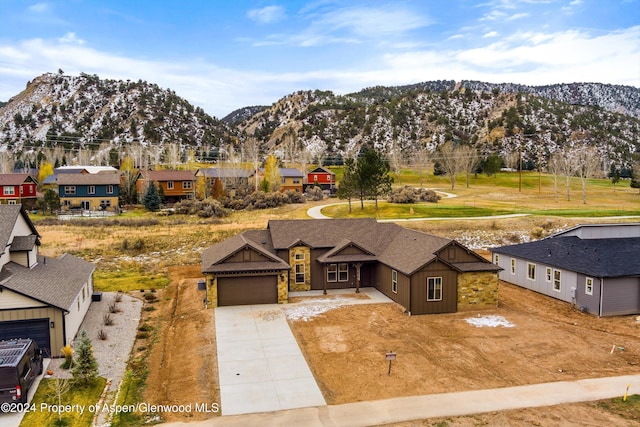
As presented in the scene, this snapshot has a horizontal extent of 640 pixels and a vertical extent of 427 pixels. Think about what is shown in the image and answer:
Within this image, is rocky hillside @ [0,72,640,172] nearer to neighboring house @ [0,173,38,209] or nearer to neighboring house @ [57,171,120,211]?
neighboring house @ [57,171,120,211]

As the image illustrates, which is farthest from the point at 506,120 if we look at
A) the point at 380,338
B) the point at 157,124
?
the point at 380,338

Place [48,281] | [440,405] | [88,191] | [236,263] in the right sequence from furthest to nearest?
1. [88,191]
2. [236,263]
3. [48,281]
4. [440,405]

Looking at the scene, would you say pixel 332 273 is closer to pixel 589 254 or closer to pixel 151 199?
pixel 589 254

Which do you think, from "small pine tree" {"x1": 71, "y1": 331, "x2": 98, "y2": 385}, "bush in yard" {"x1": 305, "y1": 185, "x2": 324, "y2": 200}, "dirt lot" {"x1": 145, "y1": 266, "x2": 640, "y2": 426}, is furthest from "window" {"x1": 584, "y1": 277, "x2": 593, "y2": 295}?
"bush in yard" {"x1": 305, "y1": 185, "x2": 324, "y2": 200}

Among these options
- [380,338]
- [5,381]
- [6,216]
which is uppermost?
[6,216]

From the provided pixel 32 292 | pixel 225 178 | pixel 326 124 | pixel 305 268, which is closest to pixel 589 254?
pixel 305 268

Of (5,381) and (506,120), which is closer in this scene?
(5,381)

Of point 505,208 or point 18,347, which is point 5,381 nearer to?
point 18,347
